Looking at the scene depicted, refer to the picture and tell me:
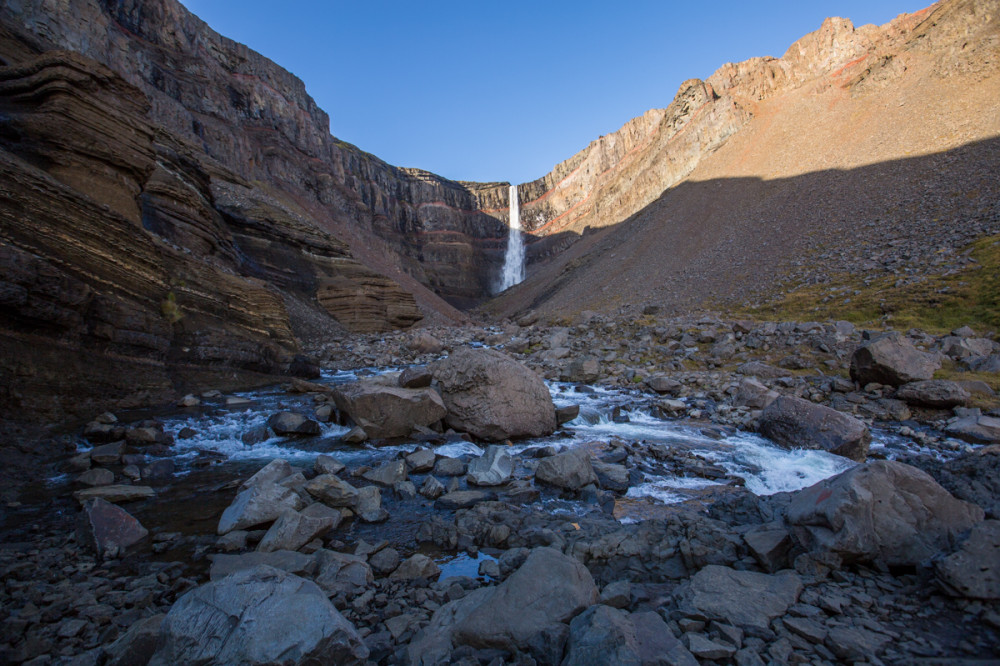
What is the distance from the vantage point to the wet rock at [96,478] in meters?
6.07

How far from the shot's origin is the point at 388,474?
6844 millimetres

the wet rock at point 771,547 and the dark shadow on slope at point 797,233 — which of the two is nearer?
the wet rock at point 771,547

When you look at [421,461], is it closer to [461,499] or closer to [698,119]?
[461,499]

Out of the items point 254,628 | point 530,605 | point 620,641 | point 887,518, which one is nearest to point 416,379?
point 530,605

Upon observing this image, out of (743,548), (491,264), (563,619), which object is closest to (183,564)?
(563,619)

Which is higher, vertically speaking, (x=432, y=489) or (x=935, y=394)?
(x=935, y=394)

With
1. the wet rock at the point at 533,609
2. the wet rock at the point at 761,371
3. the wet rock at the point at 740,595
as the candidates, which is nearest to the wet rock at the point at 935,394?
the wet rock at the point at 761,371

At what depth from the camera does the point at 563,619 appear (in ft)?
10.6

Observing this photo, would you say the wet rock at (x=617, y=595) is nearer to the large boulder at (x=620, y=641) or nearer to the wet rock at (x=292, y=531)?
the large boulder at (x=620, y=641)

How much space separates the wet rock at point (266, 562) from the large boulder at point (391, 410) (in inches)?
181

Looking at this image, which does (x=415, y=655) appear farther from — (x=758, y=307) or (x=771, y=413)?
(x=758, y=307)

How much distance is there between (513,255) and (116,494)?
8837cm

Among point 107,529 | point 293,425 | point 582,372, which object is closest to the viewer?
point 107,529

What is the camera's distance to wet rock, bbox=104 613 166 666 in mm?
2898
